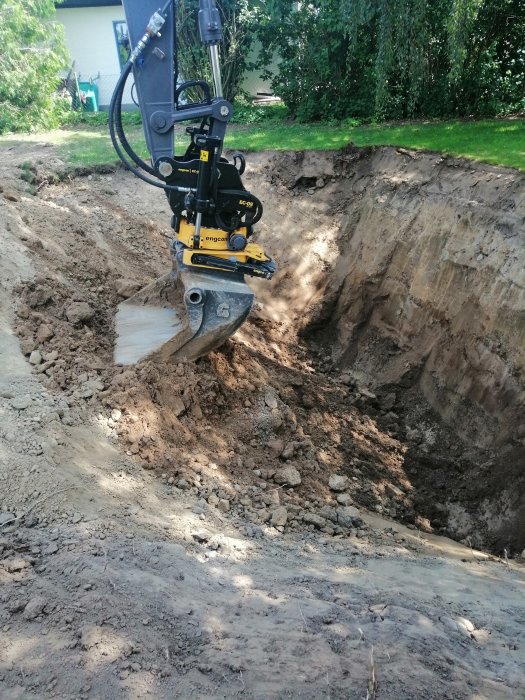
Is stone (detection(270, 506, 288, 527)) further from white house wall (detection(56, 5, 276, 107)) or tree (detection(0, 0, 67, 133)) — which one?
white house wall (detection(56, 5, 276, 107))

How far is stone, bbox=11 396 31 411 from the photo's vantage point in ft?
16.1

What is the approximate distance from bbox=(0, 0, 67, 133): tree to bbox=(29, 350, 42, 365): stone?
8.95 m

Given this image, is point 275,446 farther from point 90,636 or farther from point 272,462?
point 90,636

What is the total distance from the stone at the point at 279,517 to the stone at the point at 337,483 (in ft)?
2.64

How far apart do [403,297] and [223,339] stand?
2.87 m

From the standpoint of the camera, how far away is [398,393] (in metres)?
7.46

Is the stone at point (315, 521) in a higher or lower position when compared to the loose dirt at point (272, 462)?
lower

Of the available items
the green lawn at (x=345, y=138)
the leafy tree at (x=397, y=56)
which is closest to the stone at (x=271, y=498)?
A: the green lawn at (x=345, y=138)

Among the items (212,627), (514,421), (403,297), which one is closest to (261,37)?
(403,297)

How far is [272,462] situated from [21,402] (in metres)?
2.32

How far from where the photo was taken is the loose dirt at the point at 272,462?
3.03 metres

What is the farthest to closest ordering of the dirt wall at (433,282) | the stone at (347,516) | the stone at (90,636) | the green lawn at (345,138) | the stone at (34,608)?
the green lawn at (345,138) < the dirt wall at (433,282) < the stone at (347,516) < the stone at (34,608) < the stone at (90,636)

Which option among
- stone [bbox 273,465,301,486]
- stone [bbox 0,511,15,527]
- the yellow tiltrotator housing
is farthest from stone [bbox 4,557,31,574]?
the yellow tiltrotator housing

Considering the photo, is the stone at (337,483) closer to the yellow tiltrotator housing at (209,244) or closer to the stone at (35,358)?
the yellow tiltrotator housing at (209,244)
